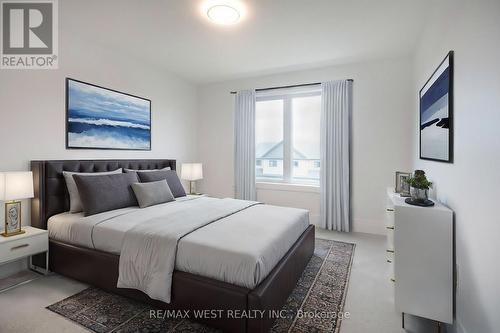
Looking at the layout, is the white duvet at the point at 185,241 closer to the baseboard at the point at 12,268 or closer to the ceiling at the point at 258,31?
the baseboard at the point at 12,268

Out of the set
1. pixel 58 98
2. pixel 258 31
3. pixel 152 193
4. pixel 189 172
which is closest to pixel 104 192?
pixel 152 193

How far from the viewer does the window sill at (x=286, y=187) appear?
433 cm

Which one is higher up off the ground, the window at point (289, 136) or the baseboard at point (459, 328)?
the window at point (289, 136)

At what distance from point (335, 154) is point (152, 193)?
112 inches

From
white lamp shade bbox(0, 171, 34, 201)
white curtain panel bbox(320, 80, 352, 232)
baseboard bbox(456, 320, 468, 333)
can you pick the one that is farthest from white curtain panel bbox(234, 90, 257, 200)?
baseboard bbox(456, 320, 468, 333)

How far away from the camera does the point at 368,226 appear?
3.96 meters

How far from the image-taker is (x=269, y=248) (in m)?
1.88

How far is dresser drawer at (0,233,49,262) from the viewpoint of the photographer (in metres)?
2.18

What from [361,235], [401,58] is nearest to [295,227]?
[361,235]

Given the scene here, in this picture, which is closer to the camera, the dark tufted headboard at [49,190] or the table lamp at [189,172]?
the dark tufted headboard at [49,190]

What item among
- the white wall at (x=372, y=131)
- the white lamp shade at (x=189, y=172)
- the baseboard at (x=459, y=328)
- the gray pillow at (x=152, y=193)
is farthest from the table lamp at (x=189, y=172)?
the baseboard at (x=459, y=328)

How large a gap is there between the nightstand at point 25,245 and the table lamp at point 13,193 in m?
0.11

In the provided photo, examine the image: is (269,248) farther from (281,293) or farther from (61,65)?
(61,65)

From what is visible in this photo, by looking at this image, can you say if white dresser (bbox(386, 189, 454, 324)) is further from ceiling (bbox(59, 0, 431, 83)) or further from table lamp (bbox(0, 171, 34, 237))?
table lamp (bbox(0, 171, 34, 237))
